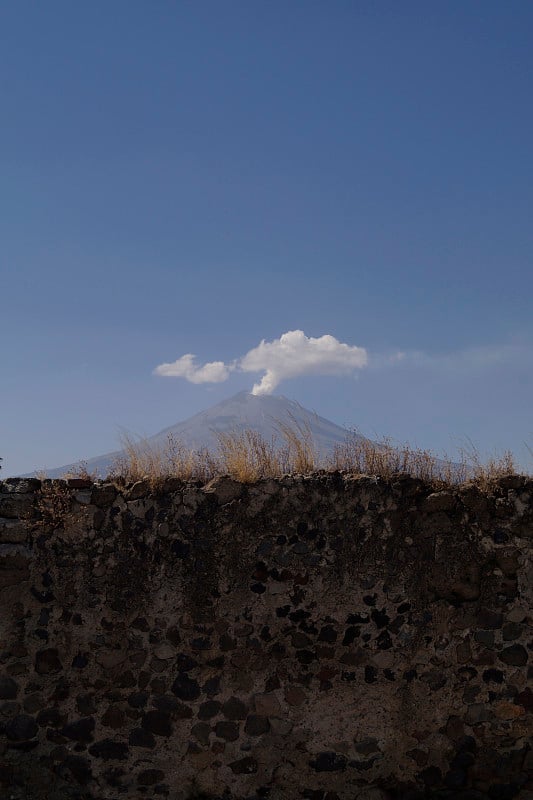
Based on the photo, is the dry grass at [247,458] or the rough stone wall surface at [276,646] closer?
the rough stone wall surface at [276,646]

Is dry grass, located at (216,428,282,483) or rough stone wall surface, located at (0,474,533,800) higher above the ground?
dry grass, located at (216,428,282,483)

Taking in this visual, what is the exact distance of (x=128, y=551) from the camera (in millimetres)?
6941

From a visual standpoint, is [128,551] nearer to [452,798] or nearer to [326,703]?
[326,703]

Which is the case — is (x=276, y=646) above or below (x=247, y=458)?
below

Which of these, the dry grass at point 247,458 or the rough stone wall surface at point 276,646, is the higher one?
the dry grass at point 247,458

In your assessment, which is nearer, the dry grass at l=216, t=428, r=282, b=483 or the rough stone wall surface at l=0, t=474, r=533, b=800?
the rough stone wall surface at l=0, t=474, r=533, b=800

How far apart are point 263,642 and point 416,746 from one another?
Answer: 5.14 ft

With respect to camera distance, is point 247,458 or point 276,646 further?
point 247,458

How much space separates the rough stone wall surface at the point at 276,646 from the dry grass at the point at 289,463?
0.66 feet

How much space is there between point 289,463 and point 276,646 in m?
1.65

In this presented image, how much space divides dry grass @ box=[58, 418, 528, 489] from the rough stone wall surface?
202mm

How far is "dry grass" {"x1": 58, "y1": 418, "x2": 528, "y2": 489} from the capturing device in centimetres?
714

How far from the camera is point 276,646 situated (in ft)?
21.8

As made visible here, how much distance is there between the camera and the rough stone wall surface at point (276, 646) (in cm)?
657
